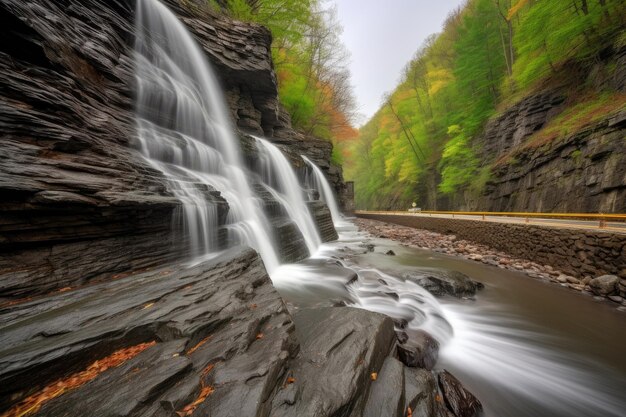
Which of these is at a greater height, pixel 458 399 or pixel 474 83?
pixel 474 83

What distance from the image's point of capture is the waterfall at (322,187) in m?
18.9

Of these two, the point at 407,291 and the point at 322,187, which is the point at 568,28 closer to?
the point at 407,291

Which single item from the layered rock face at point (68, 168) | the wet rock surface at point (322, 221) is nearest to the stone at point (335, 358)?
the layered rock face at point (68, 168)

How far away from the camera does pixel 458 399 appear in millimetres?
2217

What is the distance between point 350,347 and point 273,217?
5796 mm

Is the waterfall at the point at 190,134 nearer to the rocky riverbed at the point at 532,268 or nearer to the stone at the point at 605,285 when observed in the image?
the rocky riverbed at the point at 532,268

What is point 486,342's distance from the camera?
346cm

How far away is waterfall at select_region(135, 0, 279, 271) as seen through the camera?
497cm

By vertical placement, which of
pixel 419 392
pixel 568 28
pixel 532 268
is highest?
pixel 568 28

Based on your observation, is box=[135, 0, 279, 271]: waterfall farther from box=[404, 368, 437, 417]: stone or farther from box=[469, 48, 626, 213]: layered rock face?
box=[469, 48, 626, 213]: layered rock face

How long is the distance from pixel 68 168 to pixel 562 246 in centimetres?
1102

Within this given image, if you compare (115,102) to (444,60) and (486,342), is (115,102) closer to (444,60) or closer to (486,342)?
(486,342)

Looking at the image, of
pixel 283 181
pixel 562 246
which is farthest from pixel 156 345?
pixel 283 181

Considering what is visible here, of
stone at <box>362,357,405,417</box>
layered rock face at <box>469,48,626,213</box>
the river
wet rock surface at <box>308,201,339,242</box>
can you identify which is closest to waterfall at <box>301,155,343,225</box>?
wet rock surface at <box>308,201,339,242</box>
